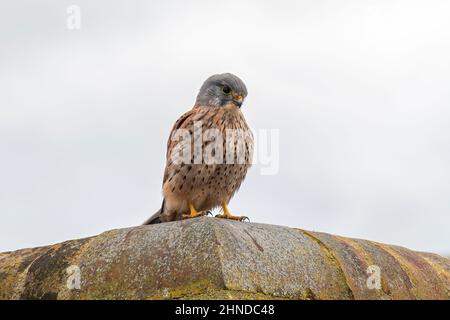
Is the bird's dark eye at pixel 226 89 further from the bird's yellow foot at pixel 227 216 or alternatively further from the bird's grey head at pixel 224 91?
the bird's yellow foot at pixel 227 216

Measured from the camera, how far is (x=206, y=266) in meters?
3.67

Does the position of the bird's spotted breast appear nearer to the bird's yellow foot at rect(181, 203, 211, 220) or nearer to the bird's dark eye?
the bird's yellow foot at rect(181, 203, 211, 220)

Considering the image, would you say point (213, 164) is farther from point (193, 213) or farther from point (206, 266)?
point (206, 266)

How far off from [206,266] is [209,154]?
3113 mm

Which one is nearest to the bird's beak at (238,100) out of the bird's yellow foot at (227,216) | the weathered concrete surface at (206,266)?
the bird's yellow foot at (227,216)

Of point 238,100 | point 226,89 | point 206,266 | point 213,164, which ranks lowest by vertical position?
point 206,266

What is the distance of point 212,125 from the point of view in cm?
696

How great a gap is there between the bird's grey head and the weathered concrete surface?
271cm

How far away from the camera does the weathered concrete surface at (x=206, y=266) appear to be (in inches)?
146

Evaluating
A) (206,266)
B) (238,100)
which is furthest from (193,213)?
(206,266)
